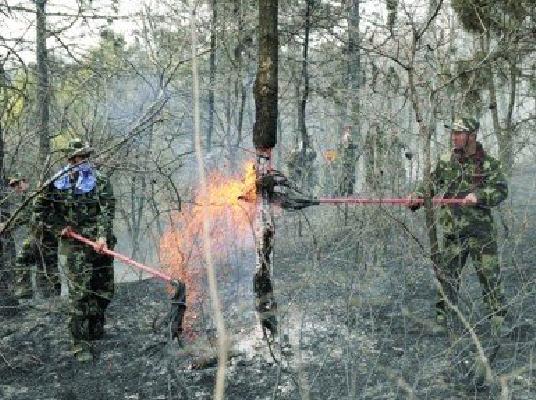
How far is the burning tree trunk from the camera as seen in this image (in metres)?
5.98

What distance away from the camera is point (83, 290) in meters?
5.88

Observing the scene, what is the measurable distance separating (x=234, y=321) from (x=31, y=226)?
8.00ft

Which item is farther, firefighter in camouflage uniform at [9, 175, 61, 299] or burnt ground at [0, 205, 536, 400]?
firefighter in camouflage uniform at [9, 175, 61, 299]

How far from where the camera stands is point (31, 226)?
248 inches

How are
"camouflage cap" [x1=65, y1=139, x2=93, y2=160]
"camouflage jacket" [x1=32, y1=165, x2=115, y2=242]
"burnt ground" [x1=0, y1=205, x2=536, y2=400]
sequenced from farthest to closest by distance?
"camouflage jacket" [x1=32, y1=165, x2=115, y2=242]
"camouflage cap" [x1=65, y1=139, x2=93, y2=160]
"burnt ground" [x1=0, y1=205, x2=536, y2=400]

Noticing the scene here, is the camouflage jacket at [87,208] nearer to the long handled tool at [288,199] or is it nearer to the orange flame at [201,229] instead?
the orange flame at [201,229]

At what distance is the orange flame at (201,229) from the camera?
599 centimetres

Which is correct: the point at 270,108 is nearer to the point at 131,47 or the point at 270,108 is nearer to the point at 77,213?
the point at 77,213

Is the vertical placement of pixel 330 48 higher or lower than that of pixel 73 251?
higher

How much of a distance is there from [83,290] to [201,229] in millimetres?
2762

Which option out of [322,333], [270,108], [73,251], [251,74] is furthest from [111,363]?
[251,74]

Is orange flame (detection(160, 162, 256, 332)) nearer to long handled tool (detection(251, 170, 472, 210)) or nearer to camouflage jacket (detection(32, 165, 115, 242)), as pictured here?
long handled tool (detection(251, 170, 472, 210))

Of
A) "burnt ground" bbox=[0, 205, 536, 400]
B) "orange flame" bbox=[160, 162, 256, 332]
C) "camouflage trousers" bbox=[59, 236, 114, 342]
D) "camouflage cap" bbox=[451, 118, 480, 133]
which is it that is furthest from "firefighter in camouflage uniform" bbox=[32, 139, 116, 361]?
"camouflage cap" bbox=[451, 118, 480, 133]

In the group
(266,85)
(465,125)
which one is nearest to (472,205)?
(465,125)
